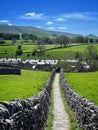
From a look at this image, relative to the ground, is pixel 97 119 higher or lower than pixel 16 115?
lower

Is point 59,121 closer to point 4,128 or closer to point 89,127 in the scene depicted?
point 89,127

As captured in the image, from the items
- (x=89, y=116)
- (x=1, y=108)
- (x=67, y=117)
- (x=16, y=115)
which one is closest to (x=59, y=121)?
(x=67, y=117)

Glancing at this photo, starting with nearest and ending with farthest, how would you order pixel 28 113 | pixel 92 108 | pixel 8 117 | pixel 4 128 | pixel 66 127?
pixel 4 128 → pixel 8 117 → pixel 28 113 → pixel 92 108 → pixel 66 127

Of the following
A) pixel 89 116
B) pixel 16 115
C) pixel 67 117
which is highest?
pixel 16 115

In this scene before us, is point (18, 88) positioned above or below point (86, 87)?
above

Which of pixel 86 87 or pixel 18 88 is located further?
pixel 86 87

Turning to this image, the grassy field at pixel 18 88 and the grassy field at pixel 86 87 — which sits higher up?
the grassy field at pixel 18 88

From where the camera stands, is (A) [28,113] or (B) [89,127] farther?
(B) [89,127]

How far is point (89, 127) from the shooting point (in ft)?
62.8

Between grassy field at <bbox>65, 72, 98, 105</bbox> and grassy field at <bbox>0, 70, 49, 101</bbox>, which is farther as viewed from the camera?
grassy field at <bbox>65, 72, 98, 105</bbox>

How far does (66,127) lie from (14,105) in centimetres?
1226

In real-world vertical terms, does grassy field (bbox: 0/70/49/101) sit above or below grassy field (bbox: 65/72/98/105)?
above

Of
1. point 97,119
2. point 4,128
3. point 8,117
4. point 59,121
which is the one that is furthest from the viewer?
point 59,121

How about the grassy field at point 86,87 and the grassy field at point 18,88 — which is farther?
the grassy field at point 86,87
